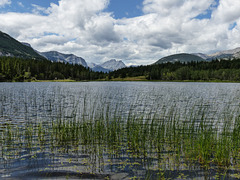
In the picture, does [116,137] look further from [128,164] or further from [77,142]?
[128,164]

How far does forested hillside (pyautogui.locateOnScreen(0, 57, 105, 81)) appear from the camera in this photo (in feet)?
413

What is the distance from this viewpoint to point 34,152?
9.70 meters

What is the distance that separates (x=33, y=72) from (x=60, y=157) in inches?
6803

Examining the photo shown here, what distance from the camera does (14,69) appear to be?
133000 mm

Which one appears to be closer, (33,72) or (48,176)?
(48,176)

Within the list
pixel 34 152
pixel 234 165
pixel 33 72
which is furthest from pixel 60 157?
pixel 33 72

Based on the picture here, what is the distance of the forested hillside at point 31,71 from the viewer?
12575 centimetres

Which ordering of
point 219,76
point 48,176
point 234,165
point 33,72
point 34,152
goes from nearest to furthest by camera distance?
point 48,176
point 234,165
point 34,152
point 33,72
point 219,76

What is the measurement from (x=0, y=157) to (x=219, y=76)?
19752 cm

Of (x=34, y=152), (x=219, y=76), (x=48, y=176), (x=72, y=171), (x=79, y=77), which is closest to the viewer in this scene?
(x=48, y=176)

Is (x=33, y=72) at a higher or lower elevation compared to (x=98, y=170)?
higher

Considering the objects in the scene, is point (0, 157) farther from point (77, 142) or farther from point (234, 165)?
point (234, 165)

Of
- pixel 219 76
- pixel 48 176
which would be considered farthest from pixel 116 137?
pixel 219 76

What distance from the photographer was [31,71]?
523ft
